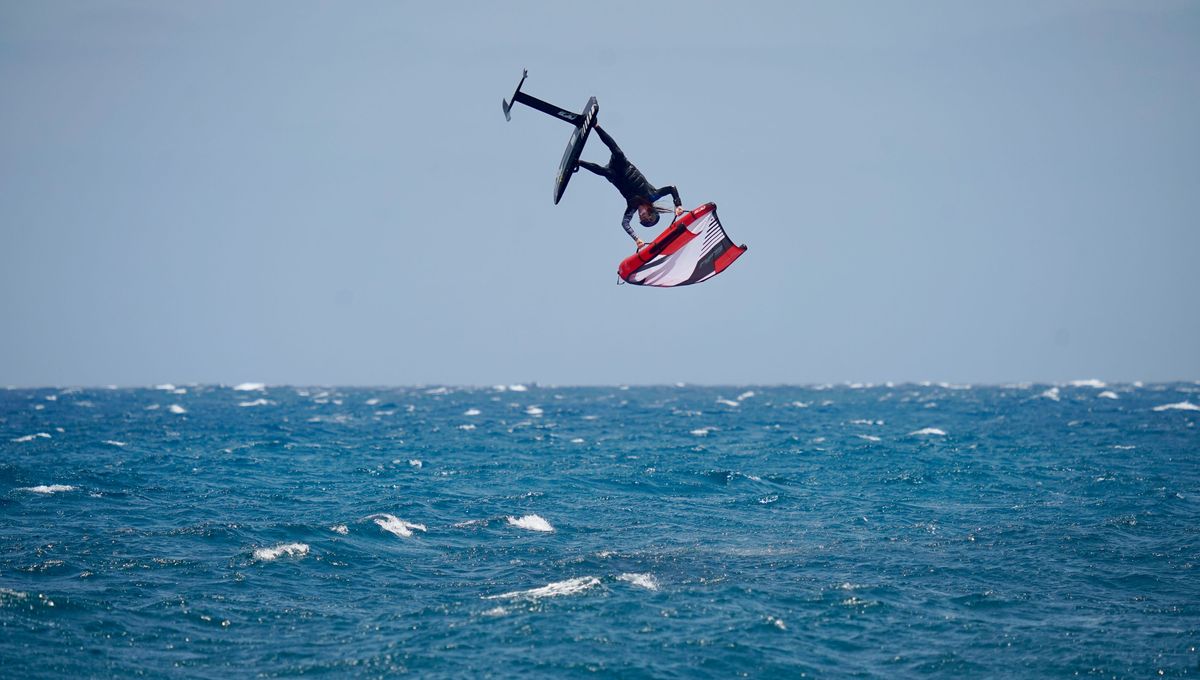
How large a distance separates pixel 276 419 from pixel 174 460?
1336 inches

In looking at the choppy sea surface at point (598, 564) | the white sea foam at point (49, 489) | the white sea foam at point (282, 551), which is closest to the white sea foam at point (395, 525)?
the choppy sea surface at point (598, 564)

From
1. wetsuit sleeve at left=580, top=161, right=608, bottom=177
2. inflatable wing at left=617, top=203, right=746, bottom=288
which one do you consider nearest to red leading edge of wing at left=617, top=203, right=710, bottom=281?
inflatable wing at left=617, top=203, right=746, bottom=288

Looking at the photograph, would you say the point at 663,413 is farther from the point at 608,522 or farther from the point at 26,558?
the point at 26,558

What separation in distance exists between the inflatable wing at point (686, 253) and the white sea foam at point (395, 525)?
1240 cm

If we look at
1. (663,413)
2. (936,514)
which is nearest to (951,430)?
(663,413)

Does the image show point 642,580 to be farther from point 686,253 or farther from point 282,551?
point 282,551

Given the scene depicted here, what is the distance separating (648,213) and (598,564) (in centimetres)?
900

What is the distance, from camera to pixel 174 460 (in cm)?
4444

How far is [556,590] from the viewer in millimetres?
20734

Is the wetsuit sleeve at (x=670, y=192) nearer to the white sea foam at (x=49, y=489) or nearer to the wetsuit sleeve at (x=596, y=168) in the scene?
the wetsuit sleeve at (x=596, y=168)

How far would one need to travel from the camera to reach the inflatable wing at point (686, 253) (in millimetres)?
17625

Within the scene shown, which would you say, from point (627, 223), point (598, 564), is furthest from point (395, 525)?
point (627, 223)

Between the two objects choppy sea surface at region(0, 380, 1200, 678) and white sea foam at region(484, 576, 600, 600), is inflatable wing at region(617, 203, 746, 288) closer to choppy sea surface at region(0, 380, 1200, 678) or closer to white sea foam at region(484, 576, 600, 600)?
choppy sea surface at region(0, 380, 1200, 678)

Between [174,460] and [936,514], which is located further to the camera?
[174,460]
